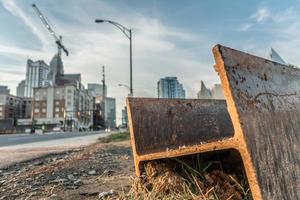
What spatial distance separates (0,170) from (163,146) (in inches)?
146

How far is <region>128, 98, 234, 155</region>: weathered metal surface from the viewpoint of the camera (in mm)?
2850

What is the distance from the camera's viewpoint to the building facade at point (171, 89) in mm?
13402

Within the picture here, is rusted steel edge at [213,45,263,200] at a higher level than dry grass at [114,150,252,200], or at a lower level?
higher

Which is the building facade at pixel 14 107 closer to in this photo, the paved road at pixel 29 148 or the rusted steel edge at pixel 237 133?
the paved road at pixel 29 148

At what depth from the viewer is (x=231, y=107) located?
156 cm

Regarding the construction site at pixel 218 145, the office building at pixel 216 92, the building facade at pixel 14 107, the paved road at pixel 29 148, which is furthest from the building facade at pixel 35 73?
the construction site at pixel 218 145

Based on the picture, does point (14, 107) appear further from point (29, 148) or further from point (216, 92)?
point (216, 92)

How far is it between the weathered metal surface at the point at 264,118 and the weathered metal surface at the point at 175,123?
3.20ft

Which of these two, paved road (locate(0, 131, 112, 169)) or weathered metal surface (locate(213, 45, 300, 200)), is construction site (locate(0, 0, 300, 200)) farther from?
paved road (locate(0, 131, 112, 169))

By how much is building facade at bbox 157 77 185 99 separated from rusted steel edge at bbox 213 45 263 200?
438 inches

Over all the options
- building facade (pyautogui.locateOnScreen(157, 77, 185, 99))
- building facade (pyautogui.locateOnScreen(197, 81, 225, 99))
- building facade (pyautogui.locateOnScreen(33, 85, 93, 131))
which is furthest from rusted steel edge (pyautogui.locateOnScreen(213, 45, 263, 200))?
building facade (pyautogui.locateOnScreen(33, 85, 93, 131))

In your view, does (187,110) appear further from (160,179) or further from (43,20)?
(43,20)

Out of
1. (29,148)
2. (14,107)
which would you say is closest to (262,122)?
(29,148)

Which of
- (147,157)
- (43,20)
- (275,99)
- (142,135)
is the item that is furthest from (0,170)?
(43,20)
